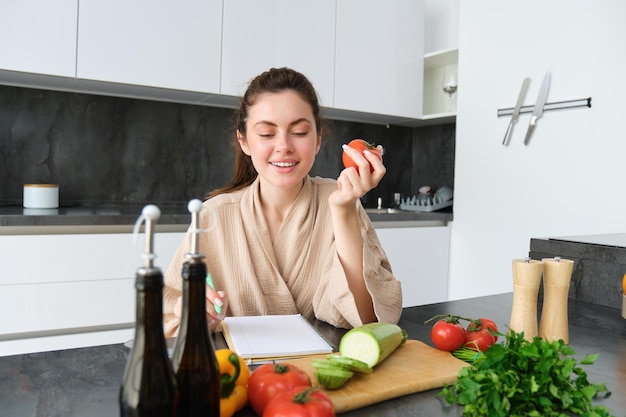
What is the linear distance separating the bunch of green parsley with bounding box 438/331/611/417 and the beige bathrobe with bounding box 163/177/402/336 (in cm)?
50

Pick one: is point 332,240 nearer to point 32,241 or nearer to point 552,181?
point 32,241

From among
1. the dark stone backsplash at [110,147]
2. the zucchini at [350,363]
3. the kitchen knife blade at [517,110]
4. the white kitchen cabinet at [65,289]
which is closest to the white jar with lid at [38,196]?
the dark stone backsplash at [110,147]

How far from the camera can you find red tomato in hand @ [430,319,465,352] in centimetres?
95

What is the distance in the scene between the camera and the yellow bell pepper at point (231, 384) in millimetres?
678

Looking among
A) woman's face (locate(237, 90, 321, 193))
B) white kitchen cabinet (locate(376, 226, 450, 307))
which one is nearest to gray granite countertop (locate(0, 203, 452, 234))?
woman's face (locate(237, 90, 321, 193))

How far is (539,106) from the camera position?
8.54 feet

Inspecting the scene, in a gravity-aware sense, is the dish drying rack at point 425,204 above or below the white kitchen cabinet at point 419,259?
above

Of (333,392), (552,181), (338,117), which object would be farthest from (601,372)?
(338,117)

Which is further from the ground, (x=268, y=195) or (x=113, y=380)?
(x=268, y=195)

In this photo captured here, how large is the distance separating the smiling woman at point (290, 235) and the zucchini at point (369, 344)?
28 cm

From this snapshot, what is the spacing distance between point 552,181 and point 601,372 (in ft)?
5.89

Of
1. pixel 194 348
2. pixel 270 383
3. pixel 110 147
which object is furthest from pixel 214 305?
pixel 110 147

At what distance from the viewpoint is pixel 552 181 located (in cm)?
256

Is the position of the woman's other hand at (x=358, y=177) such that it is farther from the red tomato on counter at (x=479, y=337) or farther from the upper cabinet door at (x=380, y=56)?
the upper cabinet door at (x=380, y=56)
